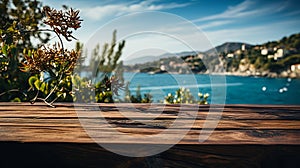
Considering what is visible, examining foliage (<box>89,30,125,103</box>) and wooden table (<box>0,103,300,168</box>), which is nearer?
wooden table (<box>0,103,300,168</box>)

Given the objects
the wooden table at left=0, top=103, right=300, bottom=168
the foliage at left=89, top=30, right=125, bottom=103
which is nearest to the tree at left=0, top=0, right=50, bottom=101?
the foliage at left=89, top=30, right=125, bottom=103

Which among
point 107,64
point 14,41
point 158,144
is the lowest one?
point 158,144

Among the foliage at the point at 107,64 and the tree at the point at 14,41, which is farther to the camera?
the foliage at the point at 107,64

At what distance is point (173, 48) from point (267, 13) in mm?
19323

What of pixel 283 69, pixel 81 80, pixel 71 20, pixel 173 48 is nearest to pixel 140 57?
pixel 173 48

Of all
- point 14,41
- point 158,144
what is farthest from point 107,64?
point 158,144

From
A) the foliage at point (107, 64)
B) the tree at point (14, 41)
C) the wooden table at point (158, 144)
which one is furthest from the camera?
the foliage at point (107, 64)

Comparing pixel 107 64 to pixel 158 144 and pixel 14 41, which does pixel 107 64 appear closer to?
pixel 14 41

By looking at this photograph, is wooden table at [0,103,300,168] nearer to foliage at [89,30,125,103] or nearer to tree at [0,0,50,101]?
tree at [0,0,50,101]

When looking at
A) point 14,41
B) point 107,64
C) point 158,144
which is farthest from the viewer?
point 107,64

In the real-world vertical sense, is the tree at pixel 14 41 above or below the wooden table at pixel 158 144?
above

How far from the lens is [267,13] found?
1842 centimetres

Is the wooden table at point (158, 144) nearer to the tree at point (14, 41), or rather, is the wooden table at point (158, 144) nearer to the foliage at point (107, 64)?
the tree at point (14, 41)

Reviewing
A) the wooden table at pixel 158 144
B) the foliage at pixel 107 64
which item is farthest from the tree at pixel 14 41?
the wooden table at pixel 158 144
